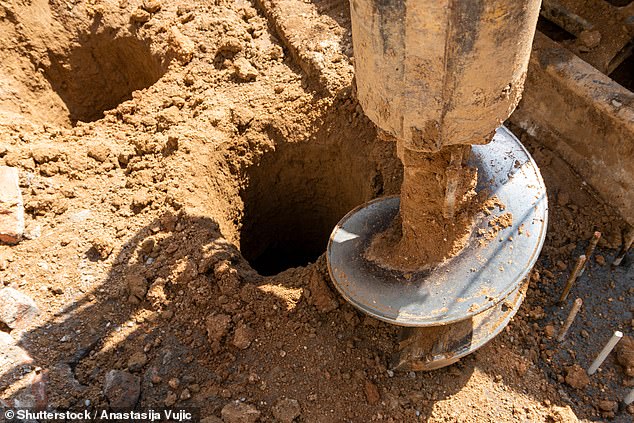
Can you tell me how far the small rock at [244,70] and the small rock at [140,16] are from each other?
1389 mm

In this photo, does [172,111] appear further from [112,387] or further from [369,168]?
[112,387]

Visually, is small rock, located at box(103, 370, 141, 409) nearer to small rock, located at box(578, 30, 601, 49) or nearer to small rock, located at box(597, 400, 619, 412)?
small rock, located at box(597, 400, 619, 412)

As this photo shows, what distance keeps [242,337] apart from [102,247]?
5.22ft

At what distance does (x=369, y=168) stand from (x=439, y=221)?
6.20 ft

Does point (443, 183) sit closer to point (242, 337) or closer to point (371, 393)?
point (371, 393)

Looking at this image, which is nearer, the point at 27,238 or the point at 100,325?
the point at 100,325

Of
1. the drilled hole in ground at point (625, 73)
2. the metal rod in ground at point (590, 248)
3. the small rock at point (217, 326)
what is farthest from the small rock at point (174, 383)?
the drilled hole in ground at point (625, 73)

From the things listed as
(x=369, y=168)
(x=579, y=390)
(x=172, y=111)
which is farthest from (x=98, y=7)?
(x=579, y=390)

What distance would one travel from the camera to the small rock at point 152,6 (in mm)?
6418

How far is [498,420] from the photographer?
4051 millimetres

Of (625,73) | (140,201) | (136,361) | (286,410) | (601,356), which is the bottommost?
(601,356)

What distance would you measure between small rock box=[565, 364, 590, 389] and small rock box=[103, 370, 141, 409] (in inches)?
136

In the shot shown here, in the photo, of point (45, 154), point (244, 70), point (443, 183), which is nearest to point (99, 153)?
point (45, 154)

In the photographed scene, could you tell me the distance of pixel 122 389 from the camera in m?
4.00
